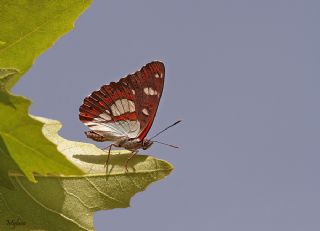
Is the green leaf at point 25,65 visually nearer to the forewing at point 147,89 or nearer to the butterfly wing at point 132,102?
the butterfly wing at point 132,102

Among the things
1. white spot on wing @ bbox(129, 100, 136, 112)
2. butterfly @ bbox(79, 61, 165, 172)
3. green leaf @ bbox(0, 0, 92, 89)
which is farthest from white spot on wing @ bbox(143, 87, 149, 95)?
green leaf @ bbox(0, 0, 92, 89)

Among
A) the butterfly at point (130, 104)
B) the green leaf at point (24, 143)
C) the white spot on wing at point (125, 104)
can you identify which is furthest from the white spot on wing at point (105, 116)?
the green leaf at point (24, 143)

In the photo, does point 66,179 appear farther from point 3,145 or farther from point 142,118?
point 142,118

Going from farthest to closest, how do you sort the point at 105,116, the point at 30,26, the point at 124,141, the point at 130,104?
the point at 130,104 → the point at 105,116 → the point at 124,141 → the point at 30,26

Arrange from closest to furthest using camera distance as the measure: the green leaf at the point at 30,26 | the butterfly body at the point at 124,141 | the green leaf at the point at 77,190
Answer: the green leaf at the point at 30,26 → the green leaf at the point at 77,190 → the butterfly body at the point at 124,141

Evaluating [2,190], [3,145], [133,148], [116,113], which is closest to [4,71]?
[3,145]

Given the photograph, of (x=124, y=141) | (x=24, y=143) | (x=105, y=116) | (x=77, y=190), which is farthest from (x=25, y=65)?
(x=105, y=116)

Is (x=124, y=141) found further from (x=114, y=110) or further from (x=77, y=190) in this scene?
(x=77, y=190)
